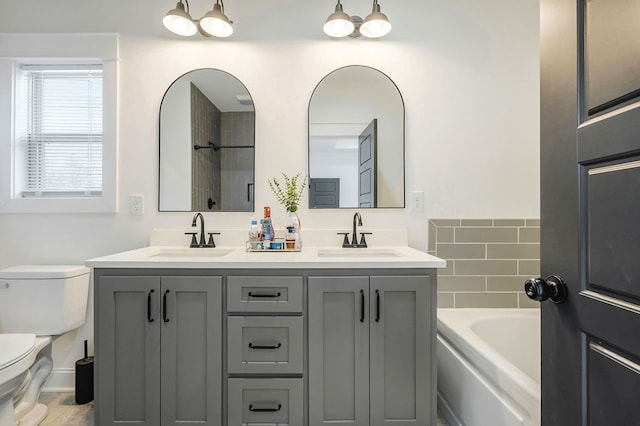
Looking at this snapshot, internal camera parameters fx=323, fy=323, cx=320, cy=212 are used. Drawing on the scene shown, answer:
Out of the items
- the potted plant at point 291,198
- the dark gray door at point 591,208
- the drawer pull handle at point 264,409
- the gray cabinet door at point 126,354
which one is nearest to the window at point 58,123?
the gray cabinet door at point 126,354

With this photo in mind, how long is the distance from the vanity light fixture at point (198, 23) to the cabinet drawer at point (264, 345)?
159cm

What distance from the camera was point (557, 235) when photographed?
88 cm

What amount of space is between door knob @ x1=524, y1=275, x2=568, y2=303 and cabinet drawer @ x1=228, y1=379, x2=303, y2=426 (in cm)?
100

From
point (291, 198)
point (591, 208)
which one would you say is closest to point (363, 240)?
point (291, 198)

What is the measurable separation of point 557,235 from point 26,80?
2895mm

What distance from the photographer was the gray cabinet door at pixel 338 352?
142cm

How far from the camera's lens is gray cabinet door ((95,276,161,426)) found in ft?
4.68

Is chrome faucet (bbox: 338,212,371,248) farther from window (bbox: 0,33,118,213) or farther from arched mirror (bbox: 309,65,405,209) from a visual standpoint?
window (bbox: 0,33,118,213)

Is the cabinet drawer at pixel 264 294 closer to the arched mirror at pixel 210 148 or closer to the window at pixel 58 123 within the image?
the arched mirror at pixel 210 148

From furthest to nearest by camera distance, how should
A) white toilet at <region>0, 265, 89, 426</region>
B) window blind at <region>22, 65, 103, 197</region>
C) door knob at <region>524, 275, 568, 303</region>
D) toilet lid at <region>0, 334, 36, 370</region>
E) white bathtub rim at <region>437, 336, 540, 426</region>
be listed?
window blind at <region>22, 65, 103, 197</region>
white toilet at <region>0, 265, 89, 426</region>
toilet lid at <region>0, 334, 36, 370</region>
white bathtub rim at <region>437, 336, 540, 426</region>
door knob at <region>524, 275, 568, 303</region>

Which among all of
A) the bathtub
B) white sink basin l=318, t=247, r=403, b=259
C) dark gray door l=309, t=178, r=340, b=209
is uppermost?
dark gray door l=309, t=178, r=340, b=209

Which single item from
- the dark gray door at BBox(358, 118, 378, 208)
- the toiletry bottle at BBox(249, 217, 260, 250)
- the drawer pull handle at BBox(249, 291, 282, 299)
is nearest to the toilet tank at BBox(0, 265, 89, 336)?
the toiletry bottle at BBox(249, 217, 260, 250)

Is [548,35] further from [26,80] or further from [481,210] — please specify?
[26,80]

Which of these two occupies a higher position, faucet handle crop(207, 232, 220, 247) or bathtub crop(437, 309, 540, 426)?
faucet handle crop(207, 232, 220, 247)
